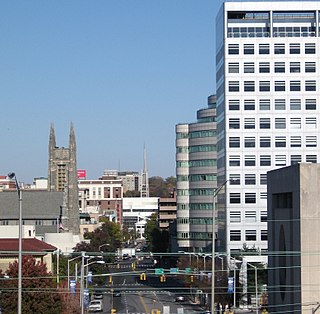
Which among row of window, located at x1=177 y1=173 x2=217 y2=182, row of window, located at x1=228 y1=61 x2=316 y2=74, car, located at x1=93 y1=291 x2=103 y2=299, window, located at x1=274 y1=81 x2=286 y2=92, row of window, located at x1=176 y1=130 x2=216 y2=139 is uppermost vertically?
row of window, located at x1=228 y1=61 x2=316 y2=74

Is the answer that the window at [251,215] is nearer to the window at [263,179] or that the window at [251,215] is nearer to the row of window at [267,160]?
the window at [263,179]

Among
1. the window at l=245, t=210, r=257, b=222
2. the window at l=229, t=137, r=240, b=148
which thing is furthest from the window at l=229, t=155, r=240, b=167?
the window at l=245, t=210, r=257, b=222

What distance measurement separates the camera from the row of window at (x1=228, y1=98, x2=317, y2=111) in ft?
337

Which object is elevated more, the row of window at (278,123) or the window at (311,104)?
the window at (311,104)

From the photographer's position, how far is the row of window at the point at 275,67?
102562 millimetres

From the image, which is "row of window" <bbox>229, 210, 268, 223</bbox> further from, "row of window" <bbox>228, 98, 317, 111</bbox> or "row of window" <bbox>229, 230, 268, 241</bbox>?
"row of window" <bbox>228, 98, 317, 111</bbox>

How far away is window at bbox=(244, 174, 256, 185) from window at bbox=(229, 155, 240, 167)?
66.3 inches

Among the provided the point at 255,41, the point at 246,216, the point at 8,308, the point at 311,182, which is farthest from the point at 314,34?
the point at 8,308

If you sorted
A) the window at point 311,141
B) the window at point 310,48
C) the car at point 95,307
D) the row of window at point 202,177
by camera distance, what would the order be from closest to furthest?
the car at point 95,307, the window at point 310,48, the window at point 311,141, the row of window at point 202,177

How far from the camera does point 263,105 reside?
10312cm

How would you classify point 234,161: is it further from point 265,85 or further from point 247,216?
point 265,85

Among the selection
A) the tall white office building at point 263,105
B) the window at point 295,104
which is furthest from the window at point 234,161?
the window at point 295,104

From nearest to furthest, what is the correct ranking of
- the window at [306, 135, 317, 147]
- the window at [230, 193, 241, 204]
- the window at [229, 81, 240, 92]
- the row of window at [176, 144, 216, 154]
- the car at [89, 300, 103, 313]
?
the car at [89, 300, 103, 313]
the window at [306, 135, 317, 147]
the window at [229, 81, 240, 92]
the window at [230, 193, 241, 204]
the row of window at [176, 144, 216, 154]

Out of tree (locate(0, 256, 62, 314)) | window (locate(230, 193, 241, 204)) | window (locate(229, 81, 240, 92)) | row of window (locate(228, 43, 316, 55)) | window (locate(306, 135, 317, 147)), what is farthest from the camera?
window (locate(230, 193, 241, 204))
